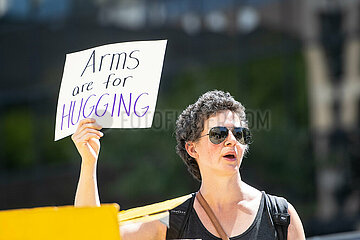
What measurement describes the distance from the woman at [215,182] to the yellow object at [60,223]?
0.23m

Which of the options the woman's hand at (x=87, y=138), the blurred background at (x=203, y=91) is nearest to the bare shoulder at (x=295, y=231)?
the woman's hand at (x=87, y=138)

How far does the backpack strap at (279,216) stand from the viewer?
2.42m

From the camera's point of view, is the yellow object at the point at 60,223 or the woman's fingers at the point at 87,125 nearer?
the yellow object at the point at 60,223

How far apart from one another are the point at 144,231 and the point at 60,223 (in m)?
0.39

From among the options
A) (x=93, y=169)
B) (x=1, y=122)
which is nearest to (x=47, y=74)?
(x=1, y=122)

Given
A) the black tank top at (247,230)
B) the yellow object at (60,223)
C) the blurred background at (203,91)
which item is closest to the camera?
the yellow object at (60,223)

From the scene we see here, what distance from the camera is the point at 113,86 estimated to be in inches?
101

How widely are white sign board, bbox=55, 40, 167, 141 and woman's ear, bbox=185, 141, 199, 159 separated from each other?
225 millimetres

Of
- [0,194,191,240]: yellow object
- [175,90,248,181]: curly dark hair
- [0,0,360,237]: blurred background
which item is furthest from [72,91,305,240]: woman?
[0,0,360,237]: blurred background

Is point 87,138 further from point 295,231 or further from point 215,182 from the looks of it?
point 295,231

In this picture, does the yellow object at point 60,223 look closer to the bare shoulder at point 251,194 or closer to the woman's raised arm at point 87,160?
the woman's raised arm at point 87,160

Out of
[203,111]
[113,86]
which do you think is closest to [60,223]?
[113,86]

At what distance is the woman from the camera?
2.42m

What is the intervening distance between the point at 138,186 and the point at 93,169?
313 inches
